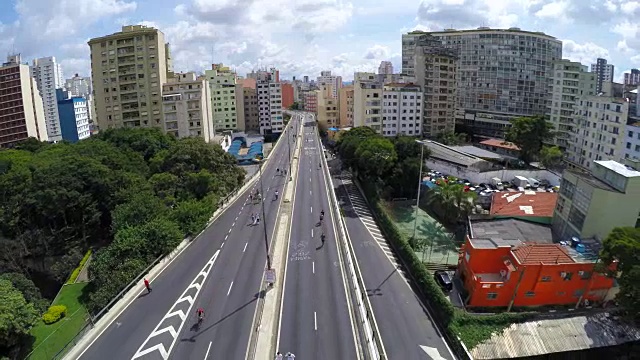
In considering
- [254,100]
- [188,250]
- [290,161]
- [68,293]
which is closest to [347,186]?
[290,161]

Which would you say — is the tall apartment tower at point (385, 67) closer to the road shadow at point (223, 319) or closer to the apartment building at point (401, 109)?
the apartment building at point (401, 109)

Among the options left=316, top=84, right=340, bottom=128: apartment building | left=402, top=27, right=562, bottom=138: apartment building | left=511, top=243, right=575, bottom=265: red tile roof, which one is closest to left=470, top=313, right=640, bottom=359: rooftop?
left=511, top=243, right=575, bottom=265: red tile roof

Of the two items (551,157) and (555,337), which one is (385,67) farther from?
(555,337)

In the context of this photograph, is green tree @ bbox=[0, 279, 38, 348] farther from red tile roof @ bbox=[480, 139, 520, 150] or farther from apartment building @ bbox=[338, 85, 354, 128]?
apartment building @ bbox=[338, 85, 354, 128]

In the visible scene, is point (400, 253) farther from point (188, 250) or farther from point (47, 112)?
point (47, 112)

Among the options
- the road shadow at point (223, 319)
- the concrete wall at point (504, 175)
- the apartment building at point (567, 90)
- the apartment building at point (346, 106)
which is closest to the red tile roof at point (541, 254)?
the road shadow at point (223, 319)

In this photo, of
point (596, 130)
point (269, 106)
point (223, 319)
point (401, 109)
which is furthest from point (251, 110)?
point (223, 319)

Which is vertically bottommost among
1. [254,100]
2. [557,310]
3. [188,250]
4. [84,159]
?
[557,310]
